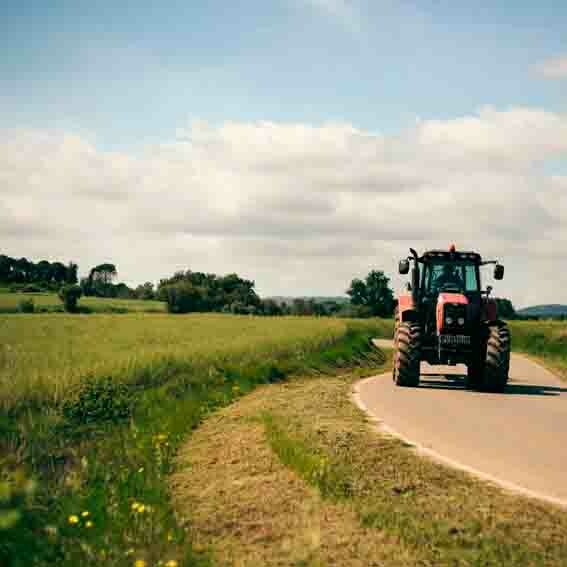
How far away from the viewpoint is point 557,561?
452 cm

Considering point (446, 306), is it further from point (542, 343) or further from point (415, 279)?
point (542, 343)

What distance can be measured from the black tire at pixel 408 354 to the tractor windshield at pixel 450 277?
5.82 ft

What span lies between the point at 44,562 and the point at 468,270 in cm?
1367

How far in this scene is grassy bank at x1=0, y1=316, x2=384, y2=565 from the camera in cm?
476

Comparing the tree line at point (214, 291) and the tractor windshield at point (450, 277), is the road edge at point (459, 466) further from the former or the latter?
the tree line at point (214, 291)

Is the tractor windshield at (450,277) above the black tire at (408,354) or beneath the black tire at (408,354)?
above

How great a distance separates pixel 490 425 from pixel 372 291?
94442 millimetres

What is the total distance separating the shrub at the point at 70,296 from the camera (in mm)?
66125

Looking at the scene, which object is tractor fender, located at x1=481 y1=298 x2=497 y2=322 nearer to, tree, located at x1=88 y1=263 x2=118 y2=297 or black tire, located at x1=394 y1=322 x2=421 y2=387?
black tire, located at x1=394 y1=322 x2=421 y2=387

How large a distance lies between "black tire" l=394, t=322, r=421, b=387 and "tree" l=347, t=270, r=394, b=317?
290 ft

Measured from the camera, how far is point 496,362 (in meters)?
14.4

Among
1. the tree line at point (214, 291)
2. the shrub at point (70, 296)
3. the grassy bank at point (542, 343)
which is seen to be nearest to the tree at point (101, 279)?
the tree line at point (214, 291)

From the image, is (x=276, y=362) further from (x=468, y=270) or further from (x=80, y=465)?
(x=80, y=465)

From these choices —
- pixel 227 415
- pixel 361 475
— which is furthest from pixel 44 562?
pixel 227 415
